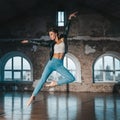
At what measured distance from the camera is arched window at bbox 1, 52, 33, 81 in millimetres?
13836

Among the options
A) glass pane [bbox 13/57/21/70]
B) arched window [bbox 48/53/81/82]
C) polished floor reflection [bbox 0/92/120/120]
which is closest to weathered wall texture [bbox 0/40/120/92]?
arched window [bbox 48/53/81/82]

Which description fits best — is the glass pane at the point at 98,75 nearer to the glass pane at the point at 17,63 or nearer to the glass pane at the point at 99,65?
the glass pane at the point at 99,65

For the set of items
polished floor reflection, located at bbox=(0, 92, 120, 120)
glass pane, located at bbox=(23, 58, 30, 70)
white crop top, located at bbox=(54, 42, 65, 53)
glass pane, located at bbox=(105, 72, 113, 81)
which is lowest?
polished floor reflection, located at bbox=(0, 92, 120, 120)

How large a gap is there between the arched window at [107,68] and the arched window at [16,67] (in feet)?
10.8

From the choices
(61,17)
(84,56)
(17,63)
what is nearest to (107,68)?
(84,56)

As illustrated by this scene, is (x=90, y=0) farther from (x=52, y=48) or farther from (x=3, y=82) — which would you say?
(x=52, y=48)

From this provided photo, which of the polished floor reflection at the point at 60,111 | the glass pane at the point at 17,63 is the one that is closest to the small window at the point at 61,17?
the glass pane at the point at 17,63

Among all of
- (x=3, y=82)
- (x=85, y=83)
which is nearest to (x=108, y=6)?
(x=85, y=83)

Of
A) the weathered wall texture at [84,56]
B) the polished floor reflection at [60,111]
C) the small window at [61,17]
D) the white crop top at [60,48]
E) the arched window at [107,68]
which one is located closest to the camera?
the white crop top at [60,48]

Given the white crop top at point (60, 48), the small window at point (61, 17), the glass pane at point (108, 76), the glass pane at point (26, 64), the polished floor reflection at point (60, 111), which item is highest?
the small window at point (61, 17)

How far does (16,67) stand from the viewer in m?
13.9

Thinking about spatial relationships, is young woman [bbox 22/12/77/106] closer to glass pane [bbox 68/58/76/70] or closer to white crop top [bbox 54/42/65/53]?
white crop top [bbox 54/42/65/53]

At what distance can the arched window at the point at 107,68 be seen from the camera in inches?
532

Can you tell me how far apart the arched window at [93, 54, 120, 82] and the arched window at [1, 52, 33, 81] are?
3297mm
